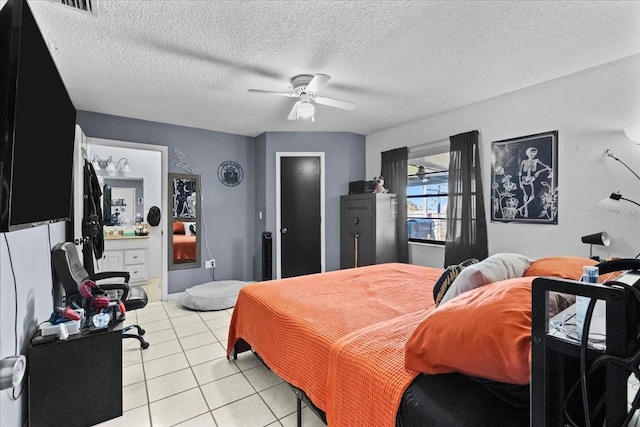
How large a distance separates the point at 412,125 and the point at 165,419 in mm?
4099

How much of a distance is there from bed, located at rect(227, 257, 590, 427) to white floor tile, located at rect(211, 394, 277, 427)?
318 millimetres

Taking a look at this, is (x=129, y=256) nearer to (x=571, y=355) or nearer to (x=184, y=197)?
(x=184, y=197)

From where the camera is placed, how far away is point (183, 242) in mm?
4480

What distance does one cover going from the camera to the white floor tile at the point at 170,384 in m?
2.06

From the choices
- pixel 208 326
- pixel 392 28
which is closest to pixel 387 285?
pixel 392 28

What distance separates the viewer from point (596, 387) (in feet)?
2.55

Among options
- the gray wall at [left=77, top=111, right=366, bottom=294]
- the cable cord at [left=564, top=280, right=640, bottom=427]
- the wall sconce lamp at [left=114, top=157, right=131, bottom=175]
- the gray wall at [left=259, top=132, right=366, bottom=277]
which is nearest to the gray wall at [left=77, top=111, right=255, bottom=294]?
the gray wall at [left=77, top=111, right=366, bottom=294]

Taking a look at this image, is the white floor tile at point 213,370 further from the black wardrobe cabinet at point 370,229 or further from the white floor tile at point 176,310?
the black wardrobe cabinet at point 370,229

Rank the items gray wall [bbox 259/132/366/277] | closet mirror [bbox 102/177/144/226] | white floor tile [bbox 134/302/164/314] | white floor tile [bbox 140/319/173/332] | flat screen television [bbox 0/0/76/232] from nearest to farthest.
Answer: flat screen television [bbox 0/0/76/232]
white floor tile [bbox 140/319/173/332]
white floor tile [bbox 134/302/164/314]
gray wall [bbox 259/132/366/277]
closet mirror [bbox 102/177/144/226]

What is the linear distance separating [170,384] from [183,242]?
2.63 m

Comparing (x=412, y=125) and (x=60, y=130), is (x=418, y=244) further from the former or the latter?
(x=60, y=130)

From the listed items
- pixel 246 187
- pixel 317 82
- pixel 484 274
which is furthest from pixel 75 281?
pixel 246 187

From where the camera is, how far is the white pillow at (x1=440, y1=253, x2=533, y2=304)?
4.60 feet

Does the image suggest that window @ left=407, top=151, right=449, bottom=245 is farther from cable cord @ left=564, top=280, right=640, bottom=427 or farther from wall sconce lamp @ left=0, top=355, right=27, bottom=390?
wall sconce lamp @ left=0, top=355, right=27, bottom=390
